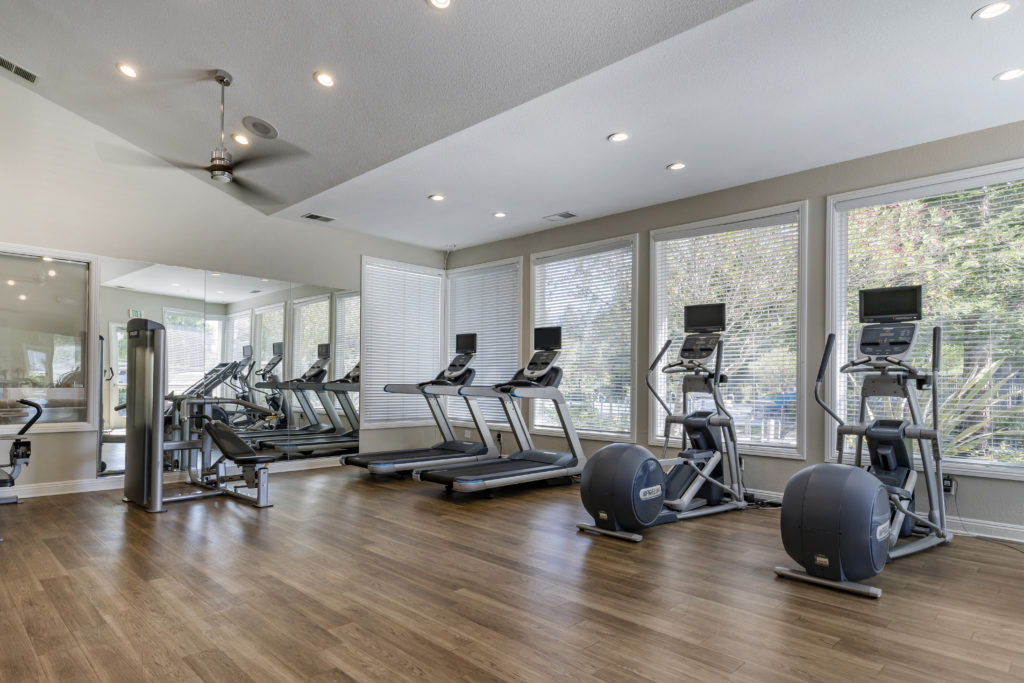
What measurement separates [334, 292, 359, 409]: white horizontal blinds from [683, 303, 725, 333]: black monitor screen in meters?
4.15

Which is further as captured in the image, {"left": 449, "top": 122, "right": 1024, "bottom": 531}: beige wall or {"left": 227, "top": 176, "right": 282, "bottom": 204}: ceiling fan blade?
{"left": 227, "top": 176, "right": 282, "bottom": 204}: ceiling fan blade

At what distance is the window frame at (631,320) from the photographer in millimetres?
6102

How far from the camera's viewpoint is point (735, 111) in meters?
3.92

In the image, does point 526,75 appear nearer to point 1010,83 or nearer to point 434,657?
point 1010,83

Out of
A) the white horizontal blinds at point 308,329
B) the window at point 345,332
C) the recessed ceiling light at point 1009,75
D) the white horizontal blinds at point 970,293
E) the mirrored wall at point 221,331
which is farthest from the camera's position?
the window at point 345,332

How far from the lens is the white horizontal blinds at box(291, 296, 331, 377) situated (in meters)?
6.78

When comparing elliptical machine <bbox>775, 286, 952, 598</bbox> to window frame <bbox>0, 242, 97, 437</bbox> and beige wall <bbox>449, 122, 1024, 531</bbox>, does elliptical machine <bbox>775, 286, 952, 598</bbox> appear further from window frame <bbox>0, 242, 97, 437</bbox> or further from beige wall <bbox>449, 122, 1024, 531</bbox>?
window frame <bbox>0, 242, 97, 437</bbox>

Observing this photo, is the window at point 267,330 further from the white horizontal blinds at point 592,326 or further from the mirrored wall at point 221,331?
the white horizontal blinds at point 592,326

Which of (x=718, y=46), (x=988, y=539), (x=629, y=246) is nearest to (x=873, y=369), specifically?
(x=988, y=539)

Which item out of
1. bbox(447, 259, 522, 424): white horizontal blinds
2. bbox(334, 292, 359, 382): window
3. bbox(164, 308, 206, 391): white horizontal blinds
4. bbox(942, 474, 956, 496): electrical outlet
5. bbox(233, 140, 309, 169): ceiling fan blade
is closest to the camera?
bbox(942, 474, 956, 496): electrical outlet

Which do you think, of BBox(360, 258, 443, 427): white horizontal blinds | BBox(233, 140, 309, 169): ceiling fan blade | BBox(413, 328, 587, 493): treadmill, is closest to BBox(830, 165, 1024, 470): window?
BBox(413, 328, 587, 493): treadmill

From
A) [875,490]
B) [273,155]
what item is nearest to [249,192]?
[273,155]

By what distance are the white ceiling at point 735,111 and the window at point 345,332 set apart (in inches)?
58.1

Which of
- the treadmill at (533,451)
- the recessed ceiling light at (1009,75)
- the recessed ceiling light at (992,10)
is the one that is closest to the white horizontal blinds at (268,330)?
the treadmill at (533,451)
